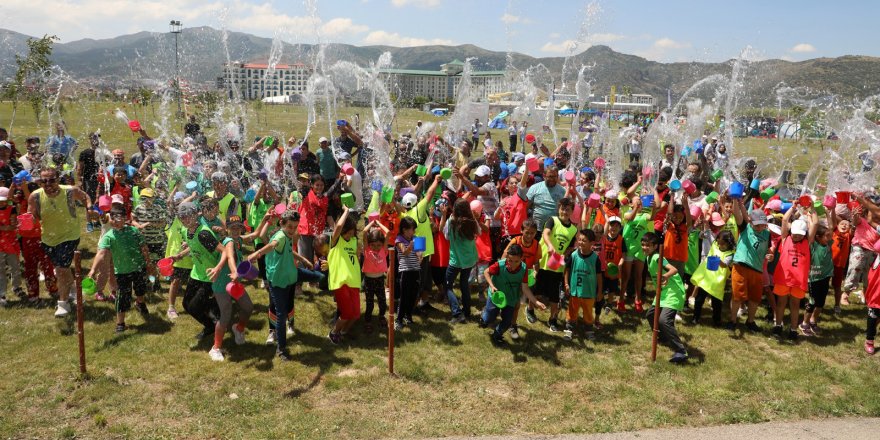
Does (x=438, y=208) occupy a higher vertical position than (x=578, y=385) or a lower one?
higher

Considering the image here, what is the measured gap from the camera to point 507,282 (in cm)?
613

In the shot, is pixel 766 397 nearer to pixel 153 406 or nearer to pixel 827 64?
pixel 153 406

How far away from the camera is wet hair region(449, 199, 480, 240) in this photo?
21.6ft

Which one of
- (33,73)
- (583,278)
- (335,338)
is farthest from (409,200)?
(33,73)

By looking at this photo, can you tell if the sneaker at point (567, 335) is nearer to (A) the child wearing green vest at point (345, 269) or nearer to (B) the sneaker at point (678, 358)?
(B) the sneaker at point (678, 358)

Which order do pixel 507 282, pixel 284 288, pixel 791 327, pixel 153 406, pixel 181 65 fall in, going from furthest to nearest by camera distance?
pixel 181 65 < pixel 791 327 < pixel 507 282 < pixel 284 288 < pixel 153 406

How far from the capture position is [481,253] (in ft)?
23.7

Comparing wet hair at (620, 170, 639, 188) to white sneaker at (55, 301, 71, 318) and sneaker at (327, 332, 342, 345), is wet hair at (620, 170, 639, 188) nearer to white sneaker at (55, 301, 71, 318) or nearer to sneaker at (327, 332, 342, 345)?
sneaker at (327, 332, 342, 345)

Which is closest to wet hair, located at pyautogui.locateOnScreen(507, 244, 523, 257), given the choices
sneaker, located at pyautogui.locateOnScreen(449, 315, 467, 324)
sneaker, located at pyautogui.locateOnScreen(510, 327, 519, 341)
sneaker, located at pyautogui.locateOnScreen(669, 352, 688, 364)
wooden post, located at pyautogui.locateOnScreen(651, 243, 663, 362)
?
sneaker, located at pyautogui.locateOnScreen(510, 327, 519, 341)

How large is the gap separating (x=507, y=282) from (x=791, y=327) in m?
3.64

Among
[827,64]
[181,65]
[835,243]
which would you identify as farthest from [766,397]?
[827,64]

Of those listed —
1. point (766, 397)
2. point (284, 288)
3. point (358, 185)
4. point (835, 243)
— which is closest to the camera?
point (766, 397)

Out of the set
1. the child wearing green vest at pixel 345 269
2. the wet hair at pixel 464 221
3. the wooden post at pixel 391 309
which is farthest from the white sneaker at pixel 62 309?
the wet hair at pixel 464 221

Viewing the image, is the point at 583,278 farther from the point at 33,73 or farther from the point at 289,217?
the point at 33,73
